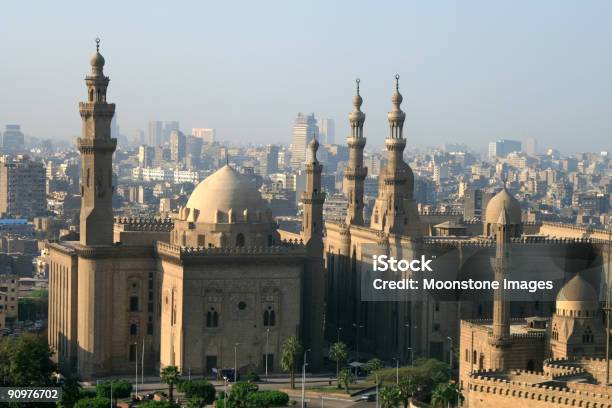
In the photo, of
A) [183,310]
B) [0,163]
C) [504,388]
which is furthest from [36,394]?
[0,163]

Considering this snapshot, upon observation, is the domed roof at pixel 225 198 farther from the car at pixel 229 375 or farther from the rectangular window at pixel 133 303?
the car at pixel 229 375

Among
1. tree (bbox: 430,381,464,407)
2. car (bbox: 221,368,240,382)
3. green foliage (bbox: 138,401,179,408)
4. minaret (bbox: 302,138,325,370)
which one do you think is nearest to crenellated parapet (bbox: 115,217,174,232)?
minaret (bbox: 302,138,325,370)

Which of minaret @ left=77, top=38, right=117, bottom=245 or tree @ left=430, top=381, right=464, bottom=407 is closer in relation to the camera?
tree @ left=430, top=381, right=464, bottom=407

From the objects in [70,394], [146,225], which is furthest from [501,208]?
[70,394]

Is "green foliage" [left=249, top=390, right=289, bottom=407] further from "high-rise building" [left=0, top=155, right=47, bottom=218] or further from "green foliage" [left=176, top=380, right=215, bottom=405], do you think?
"high-rise building" [left=0, top=155, right=47, bottom=218]

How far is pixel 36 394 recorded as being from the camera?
59.5 meters

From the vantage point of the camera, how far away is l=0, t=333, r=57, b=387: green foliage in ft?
202

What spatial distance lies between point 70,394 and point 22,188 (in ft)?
440

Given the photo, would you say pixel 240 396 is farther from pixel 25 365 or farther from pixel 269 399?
pixel 25 365

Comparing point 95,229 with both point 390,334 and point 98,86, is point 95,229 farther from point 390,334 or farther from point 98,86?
point 390,334

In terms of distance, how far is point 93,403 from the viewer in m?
60.4

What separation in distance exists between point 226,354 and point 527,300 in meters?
A: 12.5

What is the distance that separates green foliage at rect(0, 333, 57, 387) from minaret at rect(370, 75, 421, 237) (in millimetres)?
18853

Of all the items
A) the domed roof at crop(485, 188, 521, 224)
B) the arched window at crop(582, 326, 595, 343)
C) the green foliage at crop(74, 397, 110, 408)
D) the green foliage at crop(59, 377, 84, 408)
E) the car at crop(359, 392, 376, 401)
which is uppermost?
the domed roof at crop(485, 188, 521, 224)
